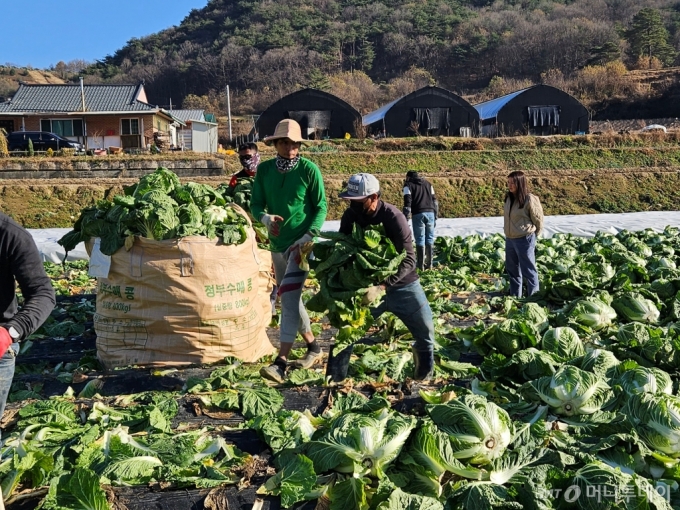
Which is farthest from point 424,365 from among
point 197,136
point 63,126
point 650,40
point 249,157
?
point 650,40

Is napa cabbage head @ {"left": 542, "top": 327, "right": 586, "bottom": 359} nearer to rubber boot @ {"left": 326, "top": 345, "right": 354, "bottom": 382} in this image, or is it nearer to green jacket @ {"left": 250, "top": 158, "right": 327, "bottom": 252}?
rubber boot @ {"left": 326, "top": 345, "right": 354, "bottom": 382}

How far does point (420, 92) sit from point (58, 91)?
2661 cm

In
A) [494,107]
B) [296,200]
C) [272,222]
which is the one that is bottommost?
[272,222]

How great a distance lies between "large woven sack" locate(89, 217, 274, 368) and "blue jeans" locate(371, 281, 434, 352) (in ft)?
4.62

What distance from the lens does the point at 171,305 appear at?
488 centimetres

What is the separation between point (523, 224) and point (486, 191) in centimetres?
1611

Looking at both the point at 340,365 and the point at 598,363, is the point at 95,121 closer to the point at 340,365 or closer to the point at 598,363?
the point at 340,365

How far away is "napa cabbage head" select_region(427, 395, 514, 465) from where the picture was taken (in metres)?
2.93

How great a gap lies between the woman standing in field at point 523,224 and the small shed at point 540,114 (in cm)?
3396

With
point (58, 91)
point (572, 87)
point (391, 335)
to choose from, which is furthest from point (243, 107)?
point (391, 335)

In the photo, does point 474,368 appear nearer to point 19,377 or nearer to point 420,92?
point 19,377

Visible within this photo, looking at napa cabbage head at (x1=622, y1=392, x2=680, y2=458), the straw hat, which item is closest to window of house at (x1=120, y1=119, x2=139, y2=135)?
the straw hat

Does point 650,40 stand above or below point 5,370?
above

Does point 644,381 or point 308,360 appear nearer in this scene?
point 644,381
